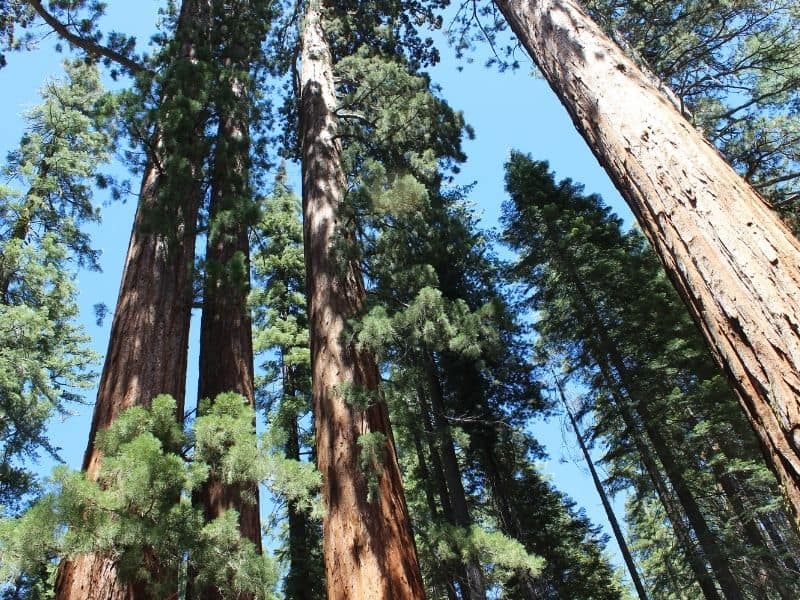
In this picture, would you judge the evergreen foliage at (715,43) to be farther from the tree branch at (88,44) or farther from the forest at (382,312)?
the tree branch at (88,44)

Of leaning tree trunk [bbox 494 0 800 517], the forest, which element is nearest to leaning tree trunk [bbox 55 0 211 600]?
the forest

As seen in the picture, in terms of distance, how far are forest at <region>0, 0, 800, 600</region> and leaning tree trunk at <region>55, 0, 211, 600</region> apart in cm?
3

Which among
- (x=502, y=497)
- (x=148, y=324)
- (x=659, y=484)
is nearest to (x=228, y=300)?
(x=148, y=324)

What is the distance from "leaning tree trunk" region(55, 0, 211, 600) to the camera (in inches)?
135

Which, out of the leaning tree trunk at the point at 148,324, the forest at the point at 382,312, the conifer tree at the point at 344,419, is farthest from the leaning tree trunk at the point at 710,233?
the leaning tree trunk at the point at 148,324

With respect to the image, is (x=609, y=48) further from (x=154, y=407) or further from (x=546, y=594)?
(x=546, y=594)

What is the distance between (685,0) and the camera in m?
9.32

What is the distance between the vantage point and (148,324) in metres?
4.80

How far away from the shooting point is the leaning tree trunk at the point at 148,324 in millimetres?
3439

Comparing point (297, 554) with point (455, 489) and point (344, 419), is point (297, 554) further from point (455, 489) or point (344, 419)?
point (344, 419)

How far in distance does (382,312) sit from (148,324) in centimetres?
213

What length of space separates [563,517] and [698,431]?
6.96m

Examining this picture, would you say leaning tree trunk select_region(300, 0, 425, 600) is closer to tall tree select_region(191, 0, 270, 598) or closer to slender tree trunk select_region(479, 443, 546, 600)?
tall tree select_region(191, 0, 270, 598)

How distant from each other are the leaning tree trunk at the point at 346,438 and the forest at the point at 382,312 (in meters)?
0.03
